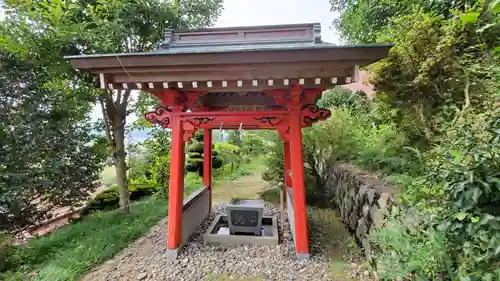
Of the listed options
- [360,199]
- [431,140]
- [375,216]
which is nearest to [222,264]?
[375,216]

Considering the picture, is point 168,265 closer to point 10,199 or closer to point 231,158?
point 10,199

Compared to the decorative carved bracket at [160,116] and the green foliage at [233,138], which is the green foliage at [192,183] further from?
the decorative carved bracket at [160,116]

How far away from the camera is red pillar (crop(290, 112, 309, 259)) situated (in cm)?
286

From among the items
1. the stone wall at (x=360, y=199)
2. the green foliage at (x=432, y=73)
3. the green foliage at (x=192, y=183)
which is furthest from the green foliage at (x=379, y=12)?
the green foliage at (x=192, y=183)

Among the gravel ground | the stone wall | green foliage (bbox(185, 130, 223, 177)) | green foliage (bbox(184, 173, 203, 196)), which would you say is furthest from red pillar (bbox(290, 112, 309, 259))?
green foliage (bbox(185, 130, 223, 177))

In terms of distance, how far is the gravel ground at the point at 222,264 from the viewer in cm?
255

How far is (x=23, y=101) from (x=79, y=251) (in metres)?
2.45

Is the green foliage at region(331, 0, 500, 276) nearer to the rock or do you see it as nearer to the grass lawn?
the rock

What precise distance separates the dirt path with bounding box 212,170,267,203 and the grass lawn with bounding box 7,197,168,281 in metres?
2.22

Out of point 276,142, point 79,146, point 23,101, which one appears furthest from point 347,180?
point 23,101

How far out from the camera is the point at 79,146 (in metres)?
4.09

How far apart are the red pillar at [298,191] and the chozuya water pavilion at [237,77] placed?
12 millimetres

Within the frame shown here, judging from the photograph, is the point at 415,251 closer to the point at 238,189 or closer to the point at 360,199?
the point at 360,199

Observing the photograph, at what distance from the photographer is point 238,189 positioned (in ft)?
23.4
